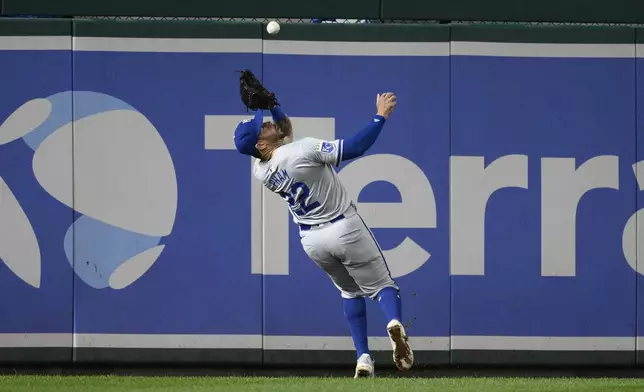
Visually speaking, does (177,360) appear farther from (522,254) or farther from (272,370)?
(522,254)

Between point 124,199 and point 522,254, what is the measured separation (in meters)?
3.11

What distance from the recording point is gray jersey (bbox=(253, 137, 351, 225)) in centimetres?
724

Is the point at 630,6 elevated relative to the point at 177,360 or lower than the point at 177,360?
elevated

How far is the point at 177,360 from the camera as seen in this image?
9.06 metres

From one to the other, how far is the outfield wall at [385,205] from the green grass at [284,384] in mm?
1015

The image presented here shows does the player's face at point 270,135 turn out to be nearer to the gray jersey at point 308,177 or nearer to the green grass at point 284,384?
the gray jersey at point 308,177

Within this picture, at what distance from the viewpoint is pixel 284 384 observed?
23.1 ft

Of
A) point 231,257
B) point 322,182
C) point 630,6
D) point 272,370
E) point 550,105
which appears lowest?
point 272,370

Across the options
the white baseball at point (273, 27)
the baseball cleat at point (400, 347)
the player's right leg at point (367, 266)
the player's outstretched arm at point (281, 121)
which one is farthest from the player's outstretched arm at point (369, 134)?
the white baseball at point (273, 27)

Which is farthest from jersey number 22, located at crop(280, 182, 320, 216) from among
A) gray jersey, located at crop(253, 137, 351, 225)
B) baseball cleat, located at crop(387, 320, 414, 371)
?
baseball cleat, located at crop(387, 320, 414, 371)

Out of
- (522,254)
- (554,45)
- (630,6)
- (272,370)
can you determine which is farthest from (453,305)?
(630,6)

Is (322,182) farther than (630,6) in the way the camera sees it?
No

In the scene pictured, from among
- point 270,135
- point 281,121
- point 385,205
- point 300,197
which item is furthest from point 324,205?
point 385,205

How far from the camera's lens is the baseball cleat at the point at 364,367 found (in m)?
7.43
